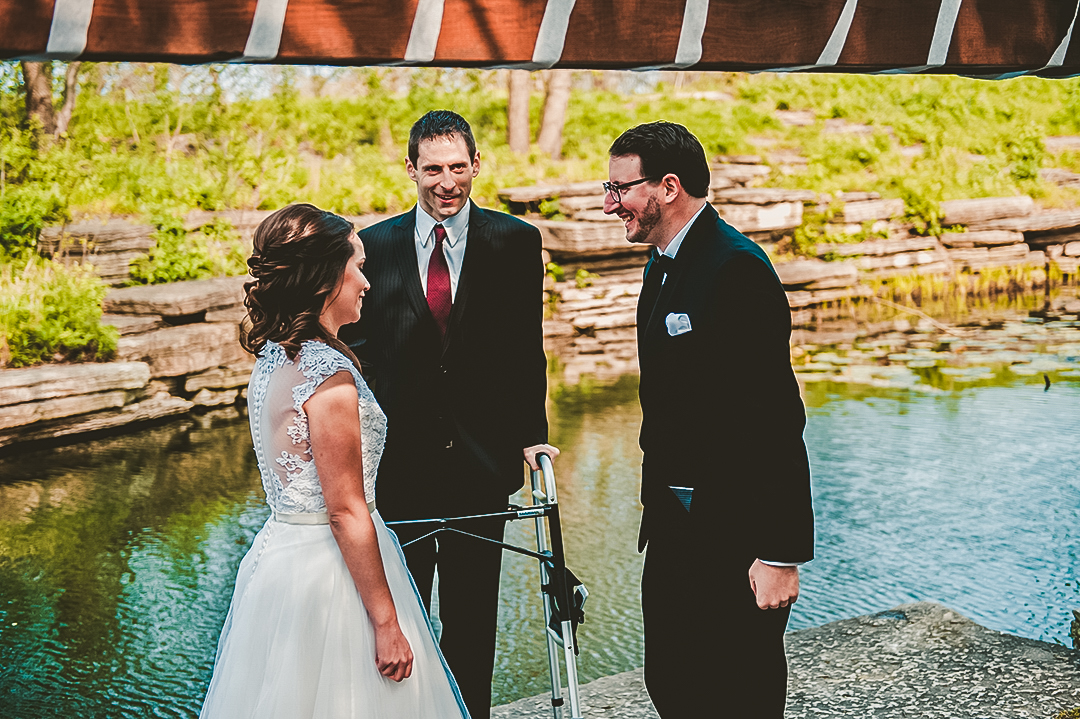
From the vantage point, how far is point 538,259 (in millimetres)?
3152

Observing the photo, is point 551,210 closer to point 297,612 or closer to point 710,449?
point 710,449

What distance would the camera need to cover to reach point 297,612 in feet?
6.88

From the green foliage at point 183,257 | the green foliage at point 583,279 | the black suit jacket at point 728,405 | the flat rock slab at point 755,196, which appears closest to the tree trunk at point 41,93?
the green foliage at point 183,257

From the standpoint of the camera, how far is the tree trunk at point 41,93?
11.9 metres

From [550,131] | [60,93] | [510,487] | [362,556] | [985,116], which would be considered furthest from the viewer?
[985,116]

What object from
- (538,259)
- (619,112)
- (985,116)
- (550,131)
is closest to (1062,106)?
(985,116)

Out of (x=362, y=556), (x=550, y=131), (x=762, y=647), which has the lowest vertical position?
(x=762, y=647)

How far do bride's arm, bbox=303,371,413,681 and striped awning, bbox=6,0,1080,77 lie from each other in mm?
757

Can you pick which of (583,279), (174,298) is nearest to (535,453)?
(174,298)

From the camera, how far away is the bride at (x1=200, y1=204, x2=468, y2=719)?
2006 millimetres

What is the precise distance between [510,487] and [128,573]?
9.85 ft

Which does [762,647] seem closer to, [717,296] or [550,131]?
[717,296]

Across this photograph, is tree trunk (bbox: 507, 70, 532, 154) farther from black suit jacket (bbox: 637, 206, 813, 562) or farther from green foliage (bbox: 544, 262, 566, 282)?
black suit jacket (bbox: 637, 206, 813, 562)

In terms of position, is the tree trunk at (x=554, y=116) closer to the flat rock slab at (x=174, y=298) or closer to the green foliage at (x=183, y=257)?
the green foliage at (x=183, y=257)
